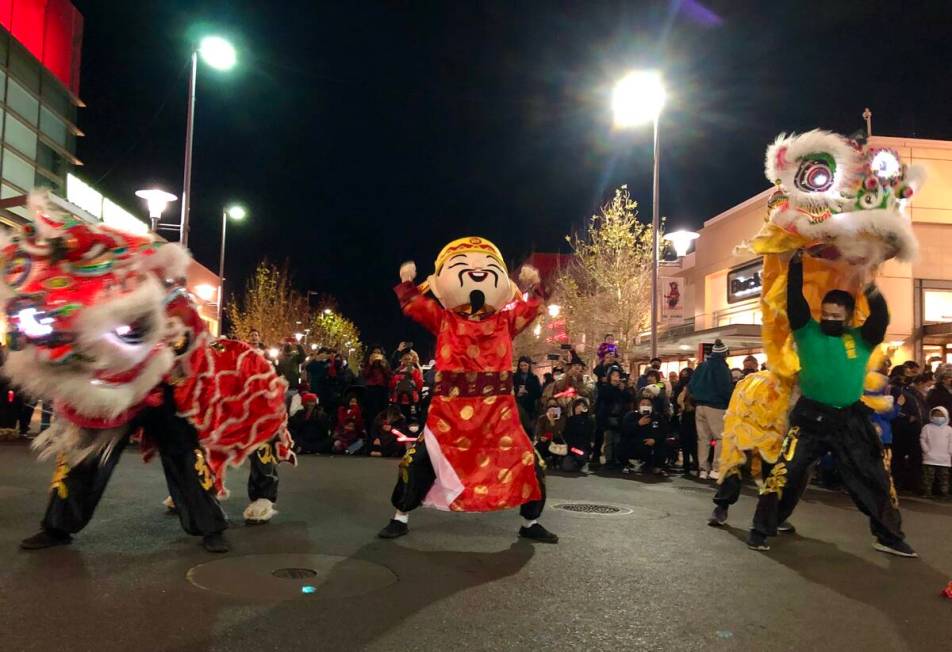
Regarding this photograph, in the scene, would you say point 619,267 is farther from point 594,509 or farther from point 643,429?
point 594,509

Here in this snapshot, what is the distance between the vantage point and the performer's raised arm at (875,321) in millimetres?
5508

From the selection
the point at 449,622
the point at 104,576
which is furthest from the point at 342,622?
the point at 104,576

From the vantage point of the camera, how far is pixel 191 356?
203 inches

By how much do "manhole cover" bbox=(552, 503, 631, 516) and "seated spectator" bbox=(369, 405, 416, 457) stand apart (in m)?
4.80

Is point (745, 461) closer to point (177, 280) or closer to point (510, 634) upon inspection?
point (510, 634)

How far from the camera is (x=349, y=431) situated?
11.9 metres

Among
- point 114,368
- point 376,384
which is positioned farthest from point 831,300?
point 376,384

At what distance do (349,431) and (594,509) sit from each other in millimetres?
5739

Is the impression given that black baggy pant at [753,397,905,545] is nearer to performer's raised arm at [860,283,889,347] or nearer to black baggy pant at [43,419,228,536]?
performer's raised arm at [860,283,889,347]

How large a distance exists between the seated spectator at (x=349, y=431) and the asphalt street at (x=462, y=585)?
4.99 m

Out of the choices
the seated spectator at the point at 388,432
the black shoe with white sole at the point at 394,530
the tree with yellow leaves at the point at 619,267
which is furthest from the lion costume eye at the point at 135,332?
the tree with yellow leaves at the point at 619,267

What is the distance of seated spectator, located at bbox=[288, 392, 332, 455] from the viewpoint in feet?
38.2

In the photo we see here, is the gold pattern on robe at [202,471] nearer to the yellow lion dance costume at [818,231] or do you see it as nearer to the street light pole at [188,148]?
the yellow lion dance costume at [818,231]

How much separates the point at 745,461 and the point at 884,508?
1.12 metres
